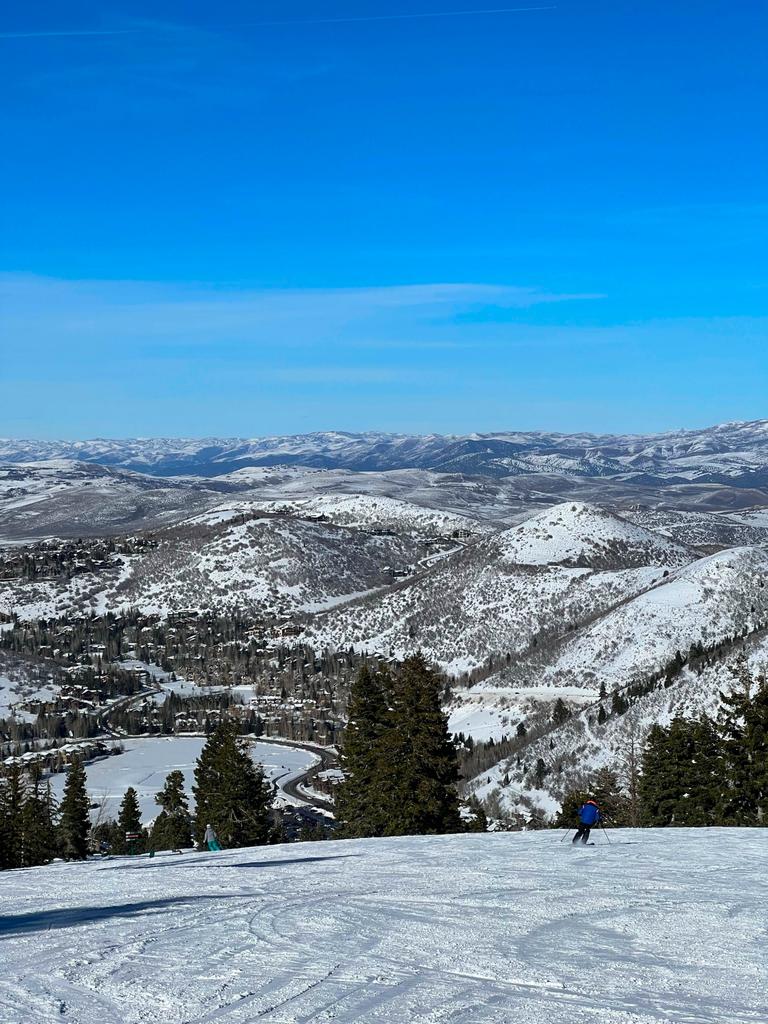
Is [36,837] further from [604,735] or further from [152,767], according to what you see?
[152,767]

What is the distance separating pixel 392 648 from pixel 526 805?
108289 mm

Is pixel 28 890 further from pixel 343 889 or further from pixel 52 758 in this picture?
pixel 52 758

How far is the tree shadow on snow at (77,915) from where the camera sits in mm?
14094

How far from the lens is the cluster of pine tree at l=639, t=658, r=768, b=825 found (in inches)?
1617

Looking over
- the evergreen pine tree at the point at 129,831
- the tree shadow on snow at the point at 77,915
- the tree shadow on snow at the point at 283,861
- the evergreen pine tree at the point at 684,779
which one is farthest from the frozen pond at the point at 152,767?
the tree shadow on snow at the point at 77,915

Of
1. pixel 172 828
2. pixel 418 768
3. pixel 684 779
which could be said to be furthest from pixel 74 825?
pixel 684 779

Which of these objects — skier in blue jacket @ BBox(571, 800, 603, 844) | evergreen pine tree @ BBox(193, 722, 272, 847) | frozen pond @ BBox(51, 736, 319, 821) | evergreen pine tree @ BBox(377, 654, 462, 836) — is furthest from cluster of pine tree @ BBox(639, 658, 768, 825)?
frozen pond @ BBox(51, 736, 319, 821)

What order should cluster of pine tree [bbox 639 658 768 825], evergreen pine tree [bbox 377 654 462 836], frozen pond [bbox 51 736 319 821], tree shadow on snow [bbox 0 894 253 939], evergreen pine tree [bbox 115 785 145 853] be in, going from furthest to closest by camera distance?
frozen pond [bbox 51 736 319 821] < evergreen pine tree [bbox 115 785 145 853] < cluster of pine tree [bbox 639 658 768 825] < evergreen pine tree [bbox 377 654 462 836] < tree shadow on snow [bbox 0 894 253 939]

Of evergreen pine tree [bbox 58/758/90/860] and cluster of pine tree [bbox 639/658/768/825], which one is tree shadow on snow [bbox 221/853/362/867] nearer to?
cluster of pine tree [bbox 639/658/768/825]

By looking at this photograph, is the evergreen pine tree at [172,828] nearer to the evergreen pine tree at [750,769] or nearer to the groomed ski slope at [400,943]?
the evergreen pine tree at [750,769]

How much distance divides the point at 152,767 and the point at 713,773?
11017cm

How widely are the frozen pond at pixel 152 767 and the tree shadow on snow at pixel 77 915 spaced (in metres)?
98.7

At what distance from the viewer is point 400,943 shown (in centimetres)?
1239

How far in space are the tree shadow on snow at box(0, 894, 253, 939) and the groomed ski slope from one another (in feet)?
0.22
